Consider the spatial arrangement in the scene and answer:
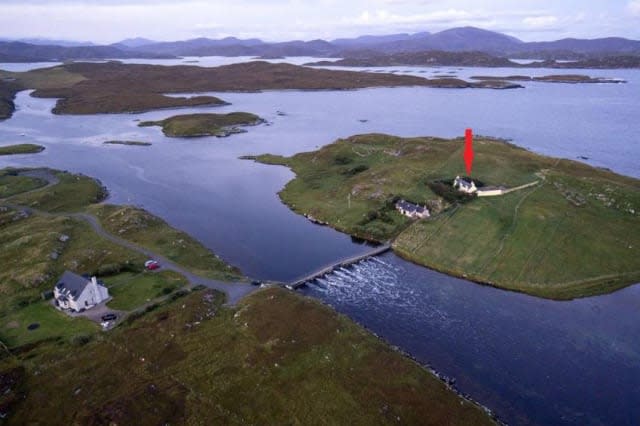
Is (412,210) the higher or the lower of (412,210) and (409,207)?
the lower

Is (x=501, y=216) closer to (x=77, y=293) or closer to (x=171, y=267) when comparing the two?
(x=171, y=267)

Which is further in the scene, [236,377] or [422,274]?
[422,274]

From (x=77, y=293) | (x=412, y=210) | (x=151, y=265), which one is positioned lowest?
(x=151, y=265)

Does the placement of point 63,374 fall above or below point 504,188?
below

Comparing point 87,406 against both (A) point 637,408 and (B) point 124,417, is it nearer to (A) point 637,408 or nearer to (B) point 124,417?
(B) point 124,417

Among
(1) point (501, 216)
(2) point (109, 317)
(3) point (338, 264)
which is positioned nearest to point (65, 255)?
(2) point (109, 317)

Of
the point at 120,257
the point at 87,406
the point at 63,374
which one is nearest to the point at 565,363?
the point at 87,406

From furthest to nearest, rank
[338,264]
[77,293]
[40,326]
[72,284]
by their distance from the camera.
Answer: [338,264] → [72,284] → [77,293] → [40,326]
